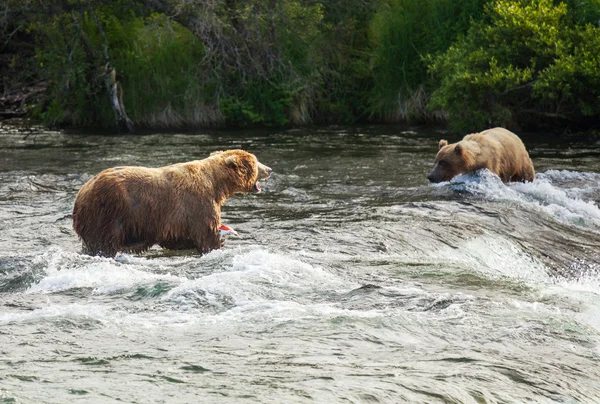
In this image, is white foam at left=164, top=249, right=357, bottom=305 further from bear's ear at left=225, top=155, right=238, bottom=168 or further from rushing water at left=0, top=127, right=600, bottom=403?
bear's ear at left=225, top=155, right=238, bottom=168

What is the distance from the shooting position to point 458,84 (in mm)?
16641

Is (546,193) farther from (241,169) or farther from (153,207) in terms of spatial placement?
(153,207)

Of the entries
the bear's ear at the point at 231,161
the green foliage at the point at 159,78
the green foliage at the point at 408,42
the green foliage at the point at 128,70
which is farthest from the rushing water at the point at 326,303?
the green foliage at the point at 408,42

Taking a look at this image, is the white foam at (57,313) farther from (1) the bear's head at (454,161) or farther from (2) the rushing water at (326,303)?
(1) the bear's head at (454,161)

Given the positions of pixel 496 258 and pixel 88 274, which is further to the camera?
pixel 496 258

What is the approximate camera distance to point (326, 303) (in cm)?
598

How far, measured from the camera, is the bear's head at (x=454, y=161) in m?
11.7

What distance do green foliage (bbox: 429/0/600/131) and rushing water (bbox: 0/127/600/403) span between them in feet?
17.1

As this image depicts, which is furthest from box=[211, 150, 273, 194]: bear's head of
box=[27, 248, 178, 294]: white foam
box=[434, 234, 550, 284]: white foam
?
box=[434, 234, 550, 284]: white foam

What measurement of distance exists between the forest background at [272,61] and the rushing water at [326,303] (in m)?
6.67

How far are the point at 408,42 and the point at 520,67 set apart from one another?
11.1ft

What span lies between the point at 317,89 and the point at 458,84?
4.91 meters

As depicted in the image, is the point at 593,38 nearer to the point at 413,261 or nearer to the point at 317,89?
the point at 317,89

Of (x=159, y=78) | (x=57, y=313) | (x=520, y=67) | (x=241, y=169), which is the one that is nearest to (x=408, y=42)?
(x=520, y=67)
